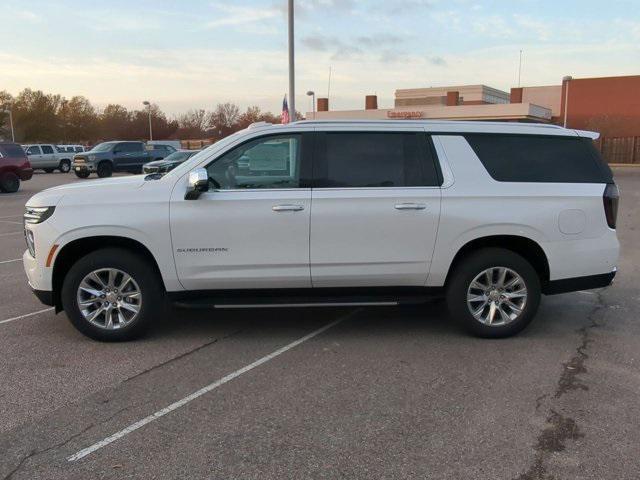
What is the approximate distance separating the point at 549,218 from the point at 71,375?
424 cm

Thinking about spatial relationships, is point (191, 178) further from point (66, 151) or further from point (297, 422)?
point (66, 151)

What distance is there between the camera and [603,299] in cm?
695

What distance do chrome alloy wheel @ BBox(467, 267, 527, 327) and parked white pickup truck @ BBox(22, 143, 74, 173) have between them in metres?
36.9

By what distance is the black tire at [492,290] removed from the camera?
539 cm

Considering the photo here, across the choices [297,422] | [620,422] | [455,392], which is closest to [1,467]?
[297,422]

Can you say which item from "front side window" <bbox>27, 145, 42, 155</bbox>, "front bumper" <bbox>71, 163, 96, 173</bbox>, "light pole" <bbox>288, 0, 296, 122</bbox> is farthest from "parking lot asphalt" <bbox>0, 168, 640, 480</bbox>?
"front side window" <bbox>27, 145, 42, 155</bbox>

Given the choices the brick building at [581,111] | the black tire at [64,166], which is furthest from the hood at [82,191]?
the black tire at [64,166]

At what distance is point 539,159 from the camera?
5492 mm

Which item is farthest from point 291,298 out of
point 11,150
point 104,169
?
point 104,169

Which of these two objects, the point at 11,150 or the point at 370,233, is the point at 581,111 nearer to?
the point at 11,150

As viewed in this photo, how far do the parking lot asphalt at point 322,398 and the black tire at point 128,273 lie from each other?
6.5 inches

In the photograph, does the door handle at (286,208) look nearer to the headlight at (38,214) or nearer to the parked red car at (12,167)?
the headlight at (38,214)

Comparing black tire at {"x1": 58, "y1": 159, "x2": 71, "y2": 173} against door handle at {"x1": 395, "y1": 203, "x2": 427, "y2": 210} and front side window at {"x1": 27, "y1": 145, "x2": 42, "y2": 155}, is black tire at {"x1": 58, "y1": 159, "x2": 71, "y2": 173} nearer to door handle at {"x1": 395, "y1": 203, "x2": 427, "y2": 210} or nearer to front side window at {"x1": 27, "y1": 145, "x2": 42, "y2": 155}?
front side window at {"x1": 27, "y1": 145, "x2": 42, "y2": 155}

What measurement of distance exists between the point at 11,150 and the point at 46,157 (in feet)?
52.5
